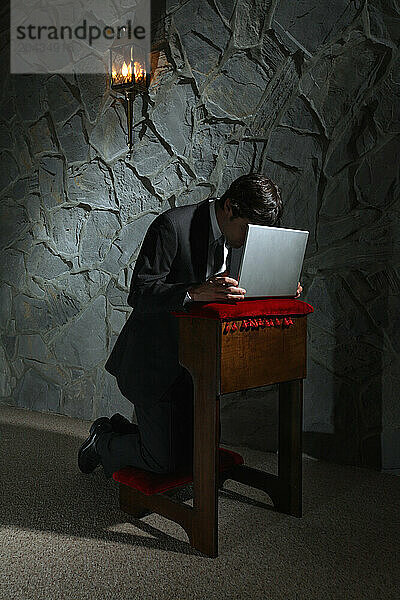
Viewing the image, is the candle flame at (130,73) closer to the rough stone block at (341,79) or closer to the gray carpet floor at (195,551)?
the rough stone block at (341,79)

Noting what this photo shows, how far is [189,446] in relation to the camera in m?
2.04

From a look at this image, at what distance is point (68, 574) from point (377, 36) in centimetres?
222

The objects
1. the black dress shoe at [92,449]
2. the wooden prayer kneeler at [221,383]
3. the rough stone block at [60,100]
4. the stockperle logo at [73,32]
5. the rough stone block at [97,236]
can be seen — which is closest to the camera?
the wooden prayer kneeler at [221,383]

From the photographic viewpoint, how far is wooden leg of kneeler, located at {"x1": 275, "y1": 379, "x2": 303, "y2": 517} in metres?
1.95

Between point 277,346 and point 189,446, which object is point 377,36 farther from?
point 189,446

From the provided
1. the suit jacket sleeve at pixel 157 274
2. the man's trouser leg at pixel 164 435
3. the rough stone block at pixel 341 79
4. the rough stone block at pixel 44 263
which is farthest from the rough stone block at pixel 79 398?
the rough stone block at pixel 341 79

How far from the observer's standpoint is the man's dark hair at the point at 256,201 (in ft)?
6.03

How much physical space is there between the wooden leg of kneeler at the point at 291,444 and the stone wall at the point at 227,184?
607 mm

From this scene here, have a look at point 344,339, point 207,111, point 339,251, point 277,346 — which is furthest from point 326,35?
point 277,346

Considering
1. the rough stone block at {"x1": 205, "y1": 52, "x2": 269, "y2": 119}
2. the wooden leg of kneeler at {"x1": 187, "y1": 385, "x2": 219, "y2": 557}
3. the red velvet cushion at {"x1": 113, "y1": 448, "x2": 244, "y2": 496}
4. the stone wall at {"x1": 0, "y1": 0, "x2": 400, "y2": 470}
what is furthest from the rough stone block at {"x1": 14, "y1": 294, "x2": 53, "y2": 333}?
the wooden leg of kneeler at {"x1": 187, "y1": 385, "x2": 219, "y2": 557}

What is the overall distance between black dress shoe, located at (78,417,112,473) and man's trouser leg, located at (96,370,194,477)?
0.16 meters

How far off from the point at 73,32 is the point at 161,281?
2.05 m

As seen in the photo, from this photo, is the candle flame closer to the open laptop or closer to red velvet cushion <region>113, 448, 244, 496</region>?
the open laptop

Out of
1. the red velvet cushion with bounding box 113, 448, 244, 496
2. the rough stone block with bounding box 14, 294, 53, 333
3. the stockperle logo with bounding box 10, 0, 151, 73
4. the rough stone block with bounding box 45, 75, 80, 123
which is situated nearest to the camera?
the red velvet cushion with bounding box 113, 448, 244, 496
